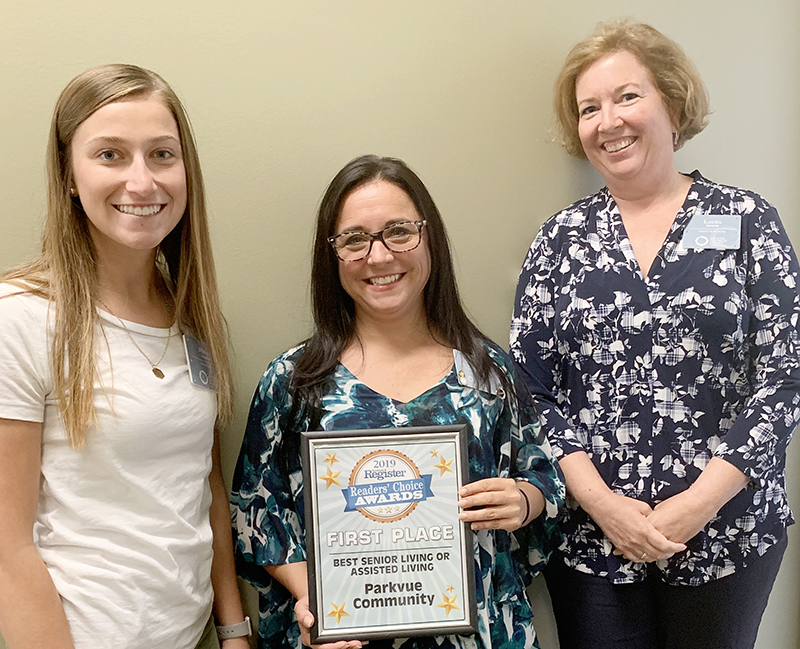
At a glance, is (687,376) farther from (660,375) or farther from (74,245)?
(74,245)

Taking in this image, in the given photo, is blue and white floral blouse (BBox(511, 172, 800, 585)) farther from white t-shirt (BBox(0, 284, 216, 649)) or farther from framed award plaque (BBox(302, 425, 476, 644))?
white t-shirt (BBox(0, 284, 216, 649))

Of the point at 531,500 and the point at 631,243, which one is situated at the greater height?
the point at 631,243

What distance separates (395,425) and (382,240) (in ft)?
1.23

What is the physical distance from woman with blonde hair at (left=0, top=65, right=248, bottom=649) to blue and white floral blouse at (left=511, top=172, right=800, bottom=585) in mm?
915

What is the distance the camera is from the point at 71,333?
1.19 metres

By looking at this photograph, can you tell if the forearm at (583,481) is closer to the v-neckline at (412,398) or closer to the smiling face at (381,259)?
the v-neckline at (412,398)

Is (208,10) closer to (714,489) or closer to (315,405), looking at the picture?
(315,405)

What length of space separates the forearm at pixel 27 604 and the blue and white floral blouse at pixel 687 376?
112 centimetres

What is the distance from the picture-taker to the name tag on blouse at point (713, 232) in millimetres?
1696

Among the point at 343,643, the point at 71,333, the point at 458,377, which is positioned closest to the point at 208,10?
the point at 71,333

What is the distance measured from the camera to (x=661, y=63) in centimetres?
178

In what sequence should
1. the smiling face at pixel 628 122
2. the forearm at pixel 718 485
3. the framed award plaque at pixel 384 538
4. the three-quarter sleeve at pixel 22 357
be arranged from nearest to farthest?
the three-quarter sleeve at pixel 22 357, the framed award plaque at pixel 384 538, the forearm at pixel 718 485, the smiling face at pixel 628 122

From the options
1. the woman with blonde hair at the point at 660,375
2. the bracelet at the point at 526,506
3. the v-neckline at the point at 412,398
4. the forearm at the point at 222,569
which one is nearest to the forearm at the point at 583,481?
the woman with blonde hair at the point at 660,375

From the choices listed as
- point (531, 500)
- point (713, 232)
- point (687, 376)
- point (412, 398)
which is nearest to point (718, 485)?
point (687, 376)
